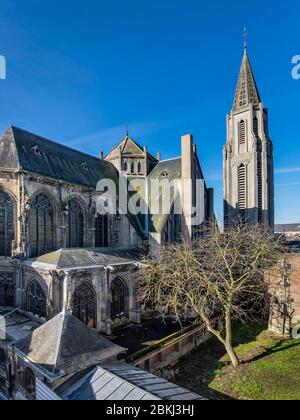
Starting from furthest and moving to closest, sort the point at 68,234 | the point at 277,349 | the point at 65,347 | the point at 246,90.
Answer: the point at 246,90 < the point at 68,234 < the point at 277,349 < the point at 65,347

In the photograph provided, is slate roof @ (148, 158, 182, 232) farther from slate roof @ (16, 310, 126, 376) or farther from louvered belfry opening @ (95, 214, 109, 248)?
slate roof @ (16, 310, 126, 376)

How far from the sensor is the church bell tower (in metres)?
33.4

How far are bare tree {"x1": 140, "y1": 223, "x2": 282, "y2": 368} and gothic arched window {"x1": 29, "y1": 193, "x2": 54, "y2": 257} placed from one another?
24.9ft

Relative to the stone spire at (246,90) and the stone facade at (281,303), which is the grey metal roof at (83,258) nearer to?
the stone facade at (281,303)

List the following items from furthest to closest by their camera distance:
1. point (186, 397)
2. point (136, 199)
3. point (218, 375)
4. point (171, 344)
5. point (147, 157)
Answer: point (147, 157) → point (136, 199) → point (171, 344) → point (218, 375) → point (186, 397)

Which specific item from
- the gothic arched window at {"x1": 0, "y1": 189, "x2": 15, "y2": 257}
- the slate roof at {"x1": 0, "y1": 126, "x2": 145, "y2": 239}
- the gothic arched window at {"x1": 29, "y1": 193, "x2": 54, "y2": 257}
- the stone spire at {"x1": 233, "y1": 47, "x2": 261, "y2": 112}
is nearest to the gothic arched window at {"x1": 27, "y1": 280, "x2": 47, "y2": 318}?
the gothic arched window at {"x1": 29, "y1": 193, "x2": 54, "y2": 257}

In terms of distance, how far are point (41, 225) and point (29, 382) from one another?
419 inches

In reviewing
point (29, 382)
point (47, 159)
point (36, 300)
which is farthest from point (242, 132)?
point (29, 382)

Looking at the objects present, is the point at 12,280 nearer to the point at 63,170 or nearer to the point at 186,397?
the point at 63,170

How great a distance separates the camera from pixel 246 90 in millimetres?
35781

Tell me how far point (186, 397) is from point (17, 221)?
14.8 metres

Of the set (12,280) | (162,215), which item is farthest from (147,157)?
(12,280)

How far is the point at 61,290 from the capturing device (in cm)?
1426

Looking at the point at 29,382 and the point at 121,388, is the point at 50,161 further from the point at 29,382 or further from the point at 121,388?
the point at 121,388
